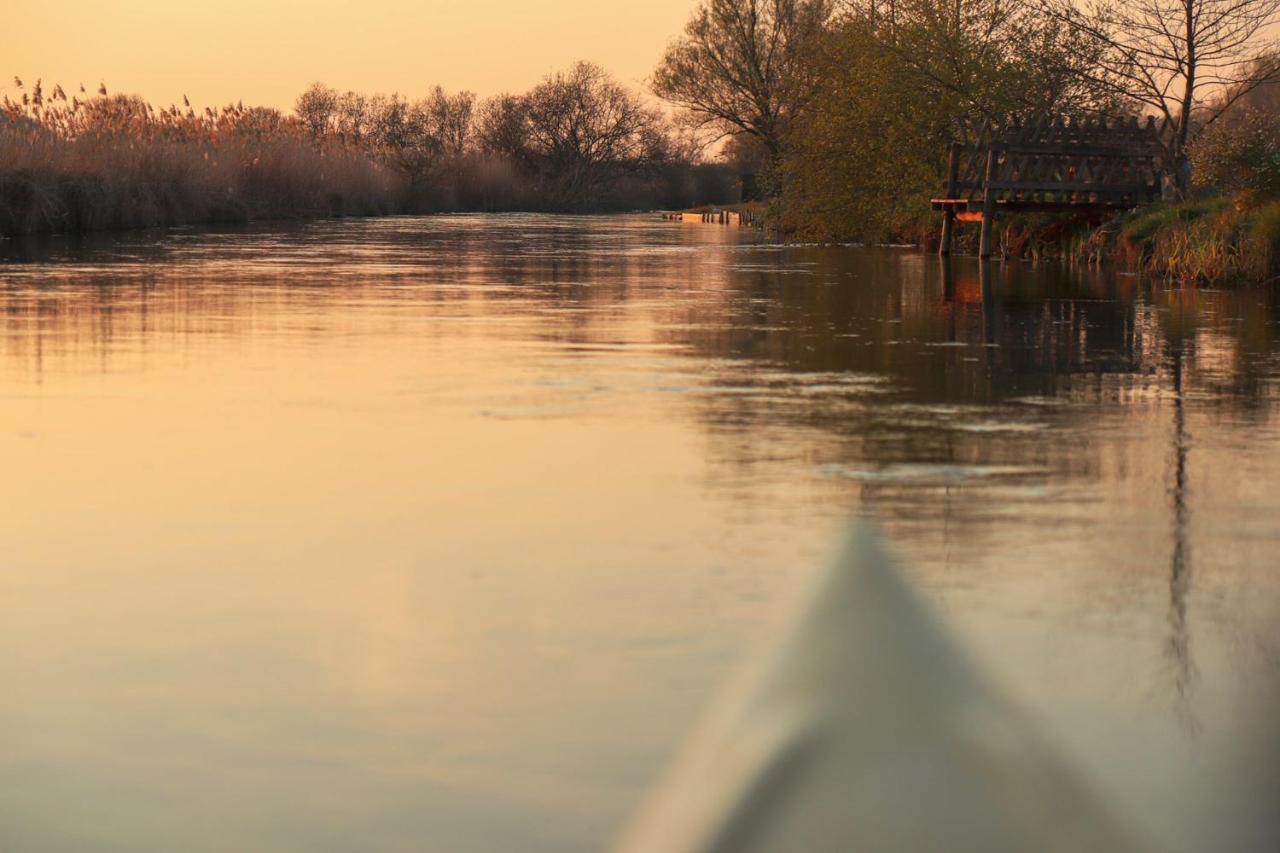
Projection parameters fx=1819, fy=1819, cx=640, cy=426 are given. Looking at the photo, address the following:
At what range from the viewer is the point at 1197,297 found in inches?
840

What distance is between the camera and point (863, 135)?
39.5 meters

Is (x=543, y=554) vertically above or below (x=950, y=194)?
below

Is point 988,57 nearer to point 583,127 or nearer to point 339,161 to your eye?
point 339,161

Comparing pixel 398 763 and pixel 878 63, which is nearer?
pixel 398 763

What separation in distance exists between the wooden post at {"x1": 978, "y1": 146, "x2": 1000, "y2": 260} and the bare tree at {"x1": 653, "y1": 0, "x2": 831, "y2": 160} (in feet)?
100

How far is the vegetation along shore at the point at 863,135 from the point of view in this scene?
2725 cm

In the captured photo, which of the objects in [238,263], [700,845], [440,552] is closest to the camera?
[700,845]

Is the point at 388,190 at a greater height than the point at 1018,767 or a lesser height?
greater

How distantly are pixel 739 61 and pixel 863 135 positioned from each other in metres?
24.3

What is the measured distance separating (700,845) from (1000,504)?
6.24m

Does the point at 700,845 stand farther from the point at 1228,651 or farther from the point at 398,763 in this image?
the point at 1228,651

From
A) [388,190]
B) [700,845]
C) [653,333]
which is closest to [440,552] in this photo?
[700,845]

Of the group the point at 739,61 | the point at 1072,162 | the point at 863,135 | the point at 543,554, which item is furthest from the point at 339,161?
the point at 543,554

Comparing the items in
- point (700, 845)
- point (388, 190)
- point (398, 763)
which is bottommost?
point (398, 763)
